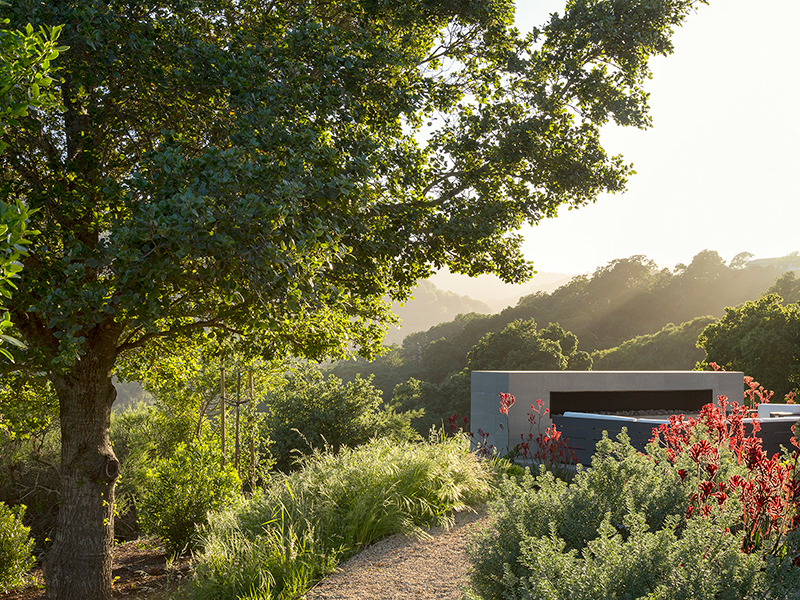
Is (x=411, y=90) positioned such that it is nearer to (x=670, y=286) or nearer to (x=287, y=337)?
(x=287, y=337)

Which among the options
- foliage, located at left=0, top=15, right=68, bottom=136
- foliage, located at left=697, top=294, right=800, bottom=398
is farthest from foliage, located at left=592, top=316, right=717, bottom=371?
foliage, located at left=0, top=15, right=68, bottom=136

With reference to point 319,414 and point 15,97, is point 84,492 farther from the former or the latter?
point 319,414

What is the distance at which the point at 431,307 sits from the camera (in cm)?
8431

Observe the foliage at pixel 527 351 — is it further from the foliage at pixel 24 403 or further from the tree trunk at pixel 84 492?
the tree trunk at pixel 84 492

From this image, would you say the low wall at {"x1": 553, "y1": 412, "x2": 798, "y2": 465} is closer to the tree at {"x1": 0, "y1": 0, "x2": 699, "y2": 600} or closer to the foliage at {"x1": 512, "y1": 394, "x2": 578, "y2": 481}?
the foliage at {"x1": 512, "y1": 394, "x2": 578, "y2": 481}

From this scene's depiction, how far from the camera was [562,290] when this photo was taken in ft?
135

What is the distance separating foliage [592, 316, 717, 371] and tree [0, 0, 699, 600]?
2790 centimetres

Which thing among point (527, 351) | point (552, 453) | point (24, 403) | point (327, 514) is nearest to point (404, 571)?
point (327, 514)

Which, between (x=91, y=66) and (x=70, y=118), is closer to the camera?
(x=91, y=66)

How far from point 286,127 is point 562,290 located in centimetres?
3898

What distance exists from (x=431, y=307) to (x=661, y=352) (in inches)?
2122

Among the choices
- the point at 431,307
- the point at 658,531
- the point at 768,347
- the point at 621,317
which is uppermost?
the point at 431,307

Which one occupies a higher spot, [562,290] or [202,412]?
[562,290]

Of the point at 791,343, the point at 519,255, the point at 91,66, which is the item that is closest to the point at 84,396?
the point at 91,66
